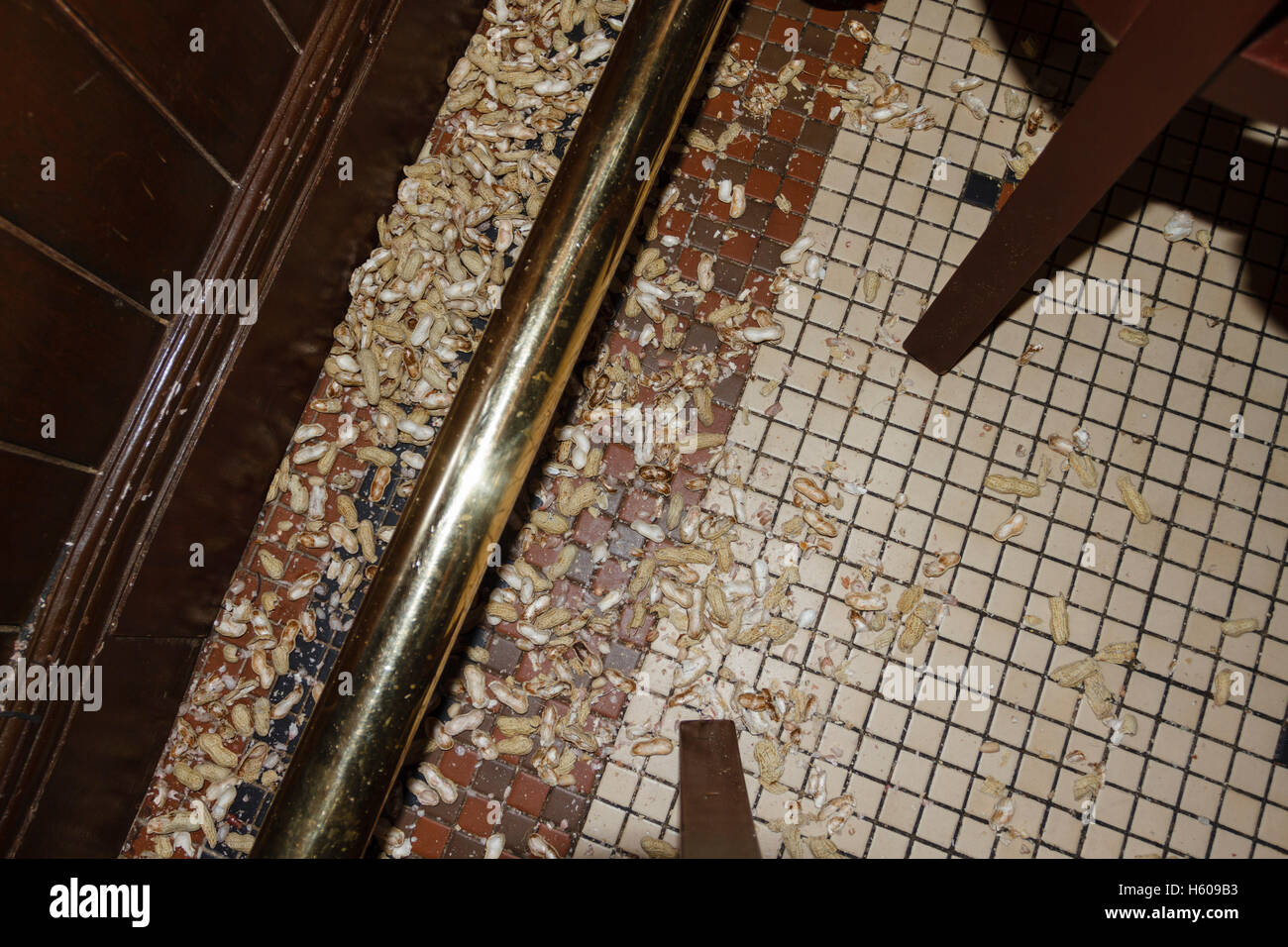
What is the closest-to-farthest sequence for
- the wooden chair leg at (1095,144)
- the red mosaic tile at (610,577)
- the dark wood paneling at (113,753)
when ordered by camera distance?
the wooden chair leg at (1095,144)
the dark wood paneling at (113,753)
the red mosaic tile at (610,577)

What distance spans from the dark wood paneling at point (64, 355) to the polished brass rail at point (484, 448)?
1042 mm

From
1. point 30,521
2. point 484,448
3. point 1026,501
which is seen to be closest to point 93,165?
point 30,521

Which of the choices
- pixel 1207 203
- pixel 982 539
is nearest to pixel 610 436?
pixel 982 539

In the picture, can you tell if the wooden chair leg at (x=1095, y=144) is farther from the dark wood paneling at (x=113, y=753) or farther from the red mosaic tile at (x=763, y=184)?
the dark wood paneling at (x=113, y=753)

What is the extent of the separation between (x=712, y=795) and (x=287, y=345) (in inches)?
46.2

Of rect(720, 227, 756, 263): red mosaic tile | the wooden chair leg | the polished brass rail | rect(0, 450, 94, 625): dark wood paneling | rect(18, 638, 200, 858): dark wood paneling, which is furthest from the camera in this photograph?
rect(720, 227, 756, 263): red mosaic tile

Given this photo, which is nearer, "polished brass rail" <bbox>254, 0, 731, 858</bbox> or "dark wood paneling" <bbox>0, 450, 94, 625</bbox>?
"polished brass rail" <bbox>254, 0, 731, 858</bbox>

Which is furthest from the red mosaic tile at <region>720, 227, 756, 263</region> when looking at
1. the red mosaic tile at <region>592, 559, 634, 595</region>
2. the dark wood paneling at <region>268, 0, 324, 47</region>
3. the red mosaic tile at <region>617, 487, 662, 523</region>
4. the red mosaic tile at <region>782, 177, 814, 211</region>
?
the dark wood paneling at <region>268, 0, 324, 47</region>

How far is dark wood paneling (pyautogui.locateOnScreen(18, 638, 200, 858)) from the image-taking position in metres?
1.30

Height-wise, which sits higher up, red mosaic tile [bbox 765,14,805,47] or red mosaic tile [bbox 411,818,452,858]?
red mosaic tile [bbox 765,14,805,47]

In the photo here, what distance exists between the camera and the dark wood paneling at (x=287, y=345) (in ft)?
4.67

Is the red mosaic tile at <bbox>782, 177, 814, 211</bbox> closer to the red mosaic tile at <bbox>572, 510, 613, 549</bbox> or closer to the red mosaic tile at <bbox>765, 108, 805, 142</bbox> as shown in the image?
the red mosaic tile at <bbox>765, 108, 805, 142</bbox>

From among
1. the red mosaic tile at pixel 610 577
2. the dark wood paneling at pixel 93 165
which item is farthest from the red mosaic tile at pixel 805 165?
the dark wood paneling at pixel 93 165

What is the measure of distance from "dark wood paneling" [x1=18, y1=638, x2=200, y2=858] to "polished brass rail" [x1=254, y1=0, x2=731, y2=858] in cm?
122
